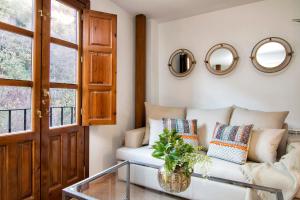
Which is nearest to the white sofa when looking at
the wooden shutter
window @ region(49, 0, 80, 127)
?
the wooden shutter

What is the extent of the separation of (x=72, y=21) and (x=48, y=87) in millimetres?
824

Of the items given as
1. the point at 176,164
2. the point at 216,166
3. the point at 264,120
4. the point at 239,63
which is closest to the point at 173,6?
the point at 239,63

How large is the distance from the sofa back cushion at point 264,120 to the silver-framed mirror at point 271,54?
71cm

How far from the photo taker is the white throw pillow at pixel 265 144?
1958mm

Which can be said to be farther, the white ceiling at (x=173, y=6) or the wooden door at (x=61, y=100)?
the white ceiling at (x=173, y=6)

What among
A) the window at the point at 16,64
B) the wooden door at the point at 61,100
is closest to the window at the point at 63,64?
the wooden door at the point at 61,100

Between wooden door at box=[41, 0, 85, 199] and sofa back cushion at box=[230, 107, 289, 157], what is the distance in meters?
1.84

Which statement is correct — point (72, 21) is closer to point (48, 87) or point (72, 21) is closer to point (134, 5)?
point (48, 87)

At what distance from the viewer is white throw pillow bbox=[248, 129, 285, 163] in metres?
1.96

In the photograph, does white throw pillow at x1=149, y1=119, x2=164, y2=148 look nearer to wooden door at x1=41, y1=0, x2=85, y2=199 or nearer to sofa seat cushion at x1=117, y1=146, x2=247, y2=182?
sofa seat cushion at x1=117, y1=146, x2=247, y2=182

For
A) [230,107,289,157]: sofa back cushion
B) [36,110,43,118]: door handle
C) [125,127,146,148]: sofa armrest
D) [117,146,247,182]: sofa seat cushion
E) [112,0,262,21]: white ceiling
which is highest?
[112,0,262,21]: white ceiling

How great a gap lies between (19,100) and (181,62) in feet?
7.64

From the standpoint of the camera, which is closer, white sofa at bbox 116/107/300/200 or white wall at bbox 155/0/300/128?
white sofa at bbox 116/107/300/200

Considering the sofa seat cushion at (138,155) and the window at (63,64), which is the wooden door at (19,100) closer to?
the window at (63,64)
